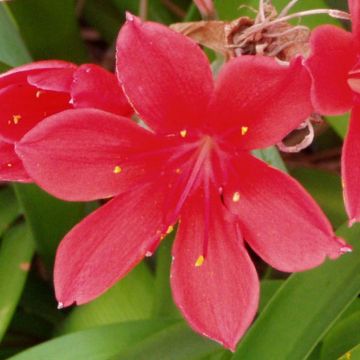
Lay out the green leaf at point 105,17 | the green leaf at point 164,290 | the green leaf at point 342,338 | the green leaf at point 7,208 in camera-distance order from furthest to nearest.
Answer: the green leaf at point 105,17, the green leaf at point 7,208, the green leaf at point 164,290, the green leaf at point 342,338

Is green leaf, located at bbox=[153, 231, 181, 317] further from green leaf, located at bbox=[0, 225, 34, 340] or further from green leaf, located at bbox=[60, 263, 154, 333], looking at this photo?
green leaf, located at bbox=[0, 225, 34, 340]

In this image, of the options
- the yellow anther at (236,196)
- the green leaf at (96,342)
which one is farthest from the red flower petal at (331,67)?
the green leaf at (96,342)

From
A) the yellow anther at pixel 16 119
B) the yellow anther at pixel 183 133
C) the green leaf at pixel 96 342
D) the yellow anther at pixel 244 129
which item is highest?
the yellow anther at pixel 16 119

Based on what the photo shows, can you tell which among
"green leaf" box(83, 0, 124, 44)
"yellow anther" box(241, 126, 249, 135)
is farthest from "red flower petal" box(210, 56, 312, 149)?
"green leaf" box(83, 0, 124, 44)

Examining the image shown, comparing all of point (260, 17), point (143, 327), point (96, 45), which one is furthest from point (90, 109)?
point (96, 45)

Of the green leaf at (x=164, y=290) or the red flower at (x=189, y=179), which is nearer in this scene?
the red flower at (x=189, y=179)

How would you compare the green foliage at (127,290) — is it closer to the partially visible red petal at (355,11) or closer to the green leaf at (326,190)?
the green leaf at (326,190)
